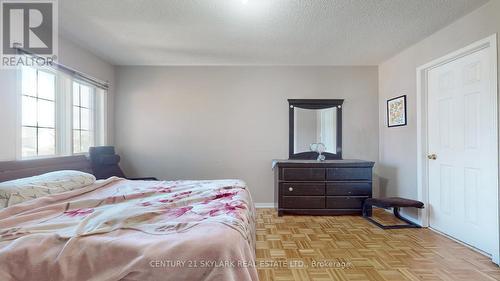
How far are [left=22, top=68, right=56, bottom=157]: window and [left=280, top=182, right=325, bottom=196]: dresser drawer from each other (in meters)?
2.91

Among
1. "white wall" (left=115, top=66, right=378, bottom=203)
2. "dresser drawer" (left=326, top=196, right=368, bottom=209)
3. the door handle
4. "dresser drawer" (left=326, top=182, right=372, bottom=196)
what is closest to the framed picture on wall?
"white wall" (left=115, top=66, right=378, bottom=203)

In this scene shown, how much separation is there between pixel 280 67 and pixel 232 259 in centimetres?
359

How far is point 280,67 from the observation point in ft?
13.8

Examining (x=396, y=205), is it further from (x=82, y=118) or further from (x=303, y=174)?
(x=82, y=118)

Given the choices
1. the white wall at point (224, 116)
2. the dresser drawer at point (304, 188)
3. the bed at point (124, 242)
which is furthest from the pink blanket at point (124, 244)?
the white wall at point (224, 116)

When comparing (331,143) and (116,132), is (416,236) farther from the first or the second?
(116,132)

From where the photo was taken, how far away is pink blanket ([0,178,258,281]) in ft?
3.35

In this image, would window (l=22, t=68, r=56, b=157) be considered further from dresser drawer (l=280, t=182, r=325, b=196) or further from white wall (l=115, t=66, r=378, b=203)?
dresser drawer (l=280, t=182, r=325, b=196)

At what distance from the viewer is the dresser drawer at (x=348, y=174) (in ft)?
12.1

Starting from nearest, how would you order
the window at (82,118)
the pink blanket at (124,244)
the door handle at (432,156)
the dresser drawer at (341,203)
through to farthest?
the pink blanket at (124,244) < the door handle at (432,156) < the window at (82,118) < the dresser drawer at (341,203)

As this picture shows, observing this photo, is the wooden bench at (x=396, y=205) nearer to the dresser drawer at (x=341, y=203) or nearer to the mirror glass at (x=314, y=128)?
the dresser drawer at (x=341, y=203)

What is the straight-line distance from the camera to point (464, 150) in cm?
265

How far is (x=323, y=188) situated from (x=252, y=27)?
233 centimetres

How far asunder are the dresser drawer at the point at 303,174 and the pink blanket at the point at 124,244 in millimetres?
2205
